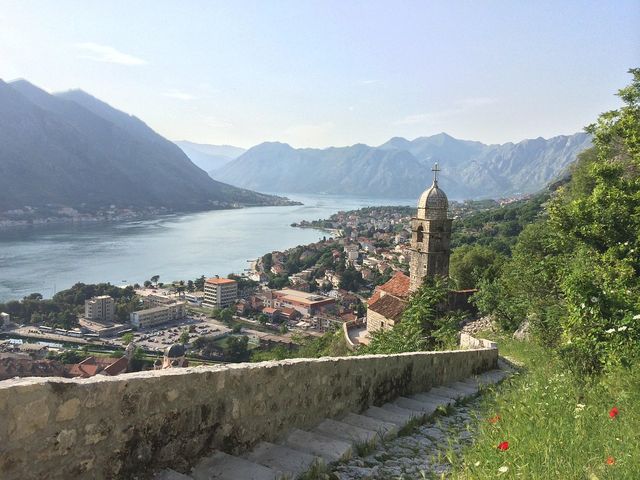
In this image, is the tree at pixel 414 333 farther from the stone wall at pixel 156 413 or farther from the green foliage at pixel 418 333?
the stone wall at pixel 156 413

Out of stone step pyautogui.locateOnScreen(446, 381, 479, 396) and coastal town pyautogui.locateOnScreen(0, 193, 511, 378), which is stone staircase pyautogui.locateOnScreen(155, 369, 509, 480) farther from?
coastal town pyautogui.locateOnScreen(0, 193, 511, 378)

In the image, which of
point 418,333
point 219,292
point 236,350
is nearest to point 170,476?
point 418,333

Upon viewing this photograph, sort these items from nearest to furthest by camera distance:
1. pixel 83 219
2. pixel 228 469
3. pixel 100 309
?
pixel 228 469 < pixel 100 309 < pixel 83 219

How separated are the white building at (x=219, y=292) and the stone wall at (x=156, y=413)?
5013 centimetres

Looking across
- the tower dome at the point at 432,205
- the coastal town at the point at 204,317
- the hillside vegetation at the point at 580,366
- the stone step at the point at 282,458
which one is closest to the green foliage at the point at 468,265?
the coastal town at the point at 204,317

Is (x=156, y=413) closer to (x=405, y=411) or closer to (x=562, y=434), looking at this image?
(x=562, y=434)

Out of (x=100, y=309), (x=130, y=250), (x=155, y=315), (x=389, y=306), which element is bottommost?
(x=155, y=315)

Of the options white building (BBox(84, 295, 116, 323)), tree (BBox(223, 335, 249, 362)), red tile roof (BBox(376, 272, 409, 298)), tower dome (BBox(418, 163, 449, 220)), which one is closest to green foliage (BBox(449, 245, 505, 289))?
red tile roof (BBox(376, 272, 409, 298))

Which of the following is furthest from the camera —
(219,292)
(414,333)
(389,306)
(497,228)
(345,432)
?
(219,292)

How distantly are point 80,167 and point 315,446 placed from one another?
530 ft

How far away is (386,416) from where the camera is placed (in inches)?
155

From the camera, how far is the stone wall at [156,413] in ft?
6.40

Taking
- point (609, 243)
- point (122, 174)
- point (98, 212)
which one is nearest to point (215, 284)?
point (609, 243)

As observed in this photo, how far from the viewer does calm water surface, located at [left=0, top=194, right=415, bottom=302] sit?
55.8 m
